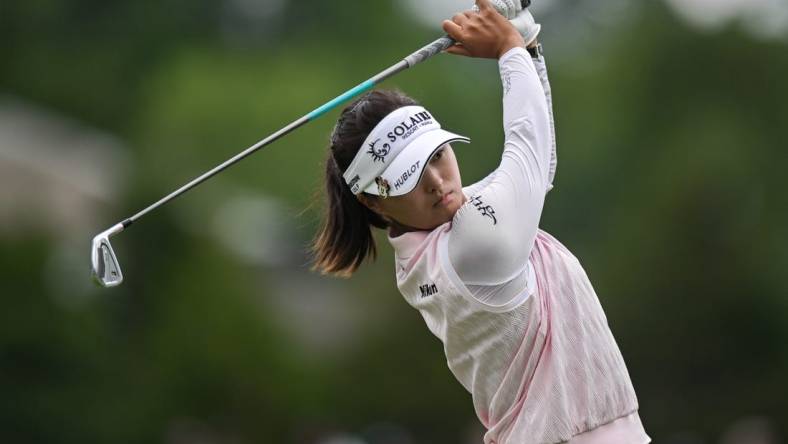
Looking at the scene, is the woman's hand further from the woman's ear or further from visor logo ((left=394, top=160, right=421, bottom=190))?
the woman's ear

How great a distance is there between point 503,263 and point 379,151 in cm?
50

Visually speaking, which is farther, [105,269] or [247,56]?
[247,56]

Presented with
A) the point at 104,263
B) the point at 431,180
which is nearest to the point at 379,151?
the point at 431,180

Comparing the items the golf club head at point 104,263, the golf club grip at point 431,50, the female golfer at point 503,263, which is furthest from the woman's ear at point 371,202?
the golf club head at point 104,263

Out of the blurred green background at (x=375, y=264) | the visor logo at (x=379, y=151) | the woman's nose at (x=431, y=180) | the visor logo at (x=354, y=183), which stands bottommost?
the blurred green background at (x=375, y=264)

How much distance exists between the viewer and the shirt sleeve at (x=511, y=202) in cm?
392

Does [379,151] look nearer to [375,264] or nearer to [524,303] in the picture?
[524,303]

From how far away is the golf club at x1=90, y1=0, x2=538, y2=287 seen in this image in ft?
13.9

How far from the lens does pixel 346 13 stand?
125 feet

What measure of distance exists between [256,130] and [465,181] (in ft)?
27.4

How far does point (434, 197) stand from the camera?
13.6 feet

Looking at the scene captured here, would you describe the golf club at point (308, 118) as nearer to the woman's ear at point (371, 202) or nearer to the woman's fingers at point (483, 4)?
the woman's fingers at point (483, 4)

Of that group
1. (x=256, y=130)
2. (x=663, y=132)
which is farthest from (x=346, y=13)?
(x=663, y=132)

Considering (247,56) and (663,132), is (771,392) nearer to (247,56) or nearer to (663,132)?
(663,132)
